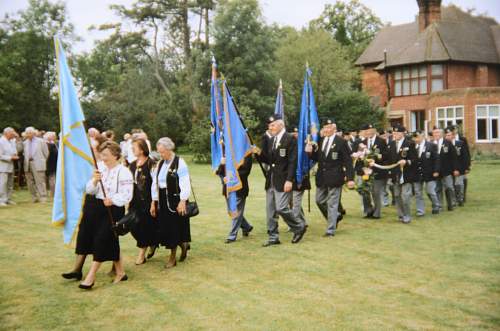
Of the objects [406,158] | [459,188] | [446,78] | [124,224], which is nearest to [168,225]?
[124,224]

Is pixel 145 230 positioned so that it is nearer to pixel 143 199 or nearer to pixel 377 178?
pixel 143 199

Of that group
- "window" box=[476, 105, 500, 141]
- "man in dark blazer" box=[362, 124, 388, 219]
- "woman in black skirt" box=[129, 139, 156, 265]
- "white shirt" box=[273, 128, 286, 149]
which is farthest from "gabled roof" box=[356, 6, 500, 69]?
"woman in black skirt" box=[129, 139, 156, 265]

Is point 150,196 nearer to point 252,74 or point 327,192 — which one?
point 327,192

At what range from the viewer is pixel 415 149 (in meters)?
12.1

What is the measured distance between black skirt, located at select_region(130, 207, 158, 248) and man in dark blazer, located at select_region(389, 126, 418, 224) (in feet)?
19.3

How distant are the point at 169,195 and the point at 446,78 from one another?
3477 cm

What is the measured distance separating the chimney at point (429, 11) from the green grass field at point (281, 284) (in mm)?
33511

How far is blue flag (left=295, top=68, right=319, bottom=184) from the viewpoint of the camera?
32.8 feet

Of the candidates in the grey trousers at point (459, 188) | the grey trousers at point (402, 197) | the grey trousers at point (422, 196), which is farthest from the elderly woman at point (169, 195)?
the grey trousers at point (459, 188)

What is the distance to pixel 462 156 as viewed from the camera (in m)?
14.1

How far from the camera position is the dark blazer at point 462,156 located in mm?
13922

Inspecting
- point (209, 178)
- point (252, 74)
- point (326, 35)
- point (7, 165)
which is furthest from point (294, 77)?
point (7, 165)

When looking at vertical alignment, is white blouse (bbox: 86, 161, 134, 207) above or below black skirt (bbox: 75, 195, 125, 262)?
above

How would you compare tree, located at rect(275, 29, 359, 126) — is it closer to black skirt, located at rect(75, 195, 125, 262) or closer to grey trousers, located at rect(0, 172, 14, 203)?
grey trousers, located at rect(0, 172, 14, 203)
